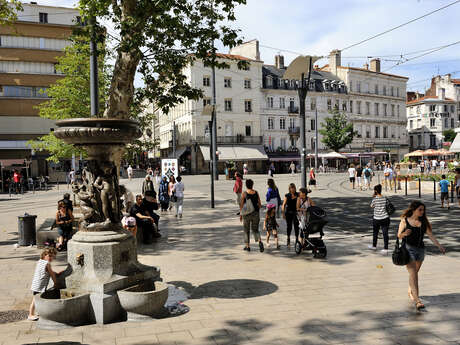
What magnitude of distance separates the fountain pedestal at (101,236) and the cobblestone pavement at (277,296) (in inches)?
16.9

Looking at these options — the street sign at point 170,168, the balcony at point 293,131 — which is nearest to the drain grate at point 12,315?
the street sign at point 170,168

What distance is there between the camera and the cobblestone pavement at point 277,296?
4965 millimetres

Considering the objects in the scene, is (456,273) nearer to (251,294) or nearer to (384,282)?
(384,282)

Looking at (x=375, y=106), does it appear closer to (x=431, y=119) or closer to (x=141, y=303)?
(x=431, y=119)

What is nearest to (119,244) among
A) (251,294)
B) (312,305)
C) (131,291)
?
(131,291)

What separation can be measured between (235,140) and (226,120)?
2.61 m

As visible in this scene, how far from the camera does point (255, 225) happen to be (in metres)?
9.67

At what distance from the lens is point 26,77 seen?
39.8 metres

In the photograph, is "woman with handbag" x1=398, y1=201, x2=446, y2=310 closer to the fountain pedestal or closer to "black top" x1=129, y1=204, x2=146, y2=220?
the fountain pedestal

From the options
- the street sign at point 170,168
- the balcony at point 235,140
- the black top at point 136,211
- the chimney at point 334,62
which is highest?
the chimney at point 334,62

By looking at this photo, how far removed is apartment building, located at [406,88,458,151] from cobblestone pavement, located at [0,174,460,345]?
71.4 meters

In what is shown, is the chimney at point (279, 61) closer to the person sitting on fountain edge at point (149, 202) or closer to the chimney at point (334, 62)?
the chimney at point (334, 62)

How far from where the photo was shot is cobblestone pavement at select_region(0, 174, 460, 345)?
496 centimetres

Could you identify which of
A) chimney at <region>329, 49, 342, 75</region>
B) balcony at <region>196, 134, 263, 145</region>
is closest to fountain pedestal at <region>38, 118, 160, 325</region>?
balcony at <region>196, 134, 263, 145</region>
